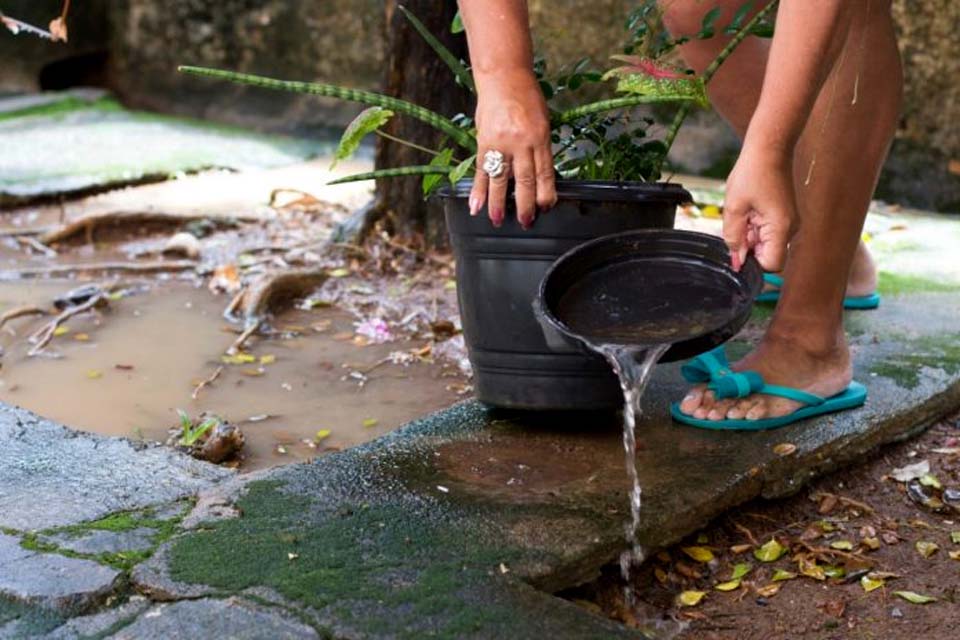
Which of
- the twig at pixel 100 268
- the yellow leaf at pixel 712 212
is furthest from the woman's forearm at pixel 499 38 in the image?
the yellow leaf at pixel 712 212

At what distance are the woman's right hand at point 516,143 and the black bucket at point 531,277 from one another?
49 millimetres

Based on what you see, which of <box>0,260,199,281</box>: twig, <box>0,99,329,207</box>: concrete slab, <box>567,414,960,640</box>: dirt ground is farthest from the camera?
<box>0,99,329,207</box>: concrete slab

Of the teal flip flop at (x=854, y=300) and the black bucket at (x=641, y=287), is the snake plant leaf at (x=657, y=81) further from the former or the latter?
the teal flip flop at (x=854, y=300)

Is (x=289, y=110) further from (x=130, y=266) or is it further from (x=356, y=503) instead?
(x=356, y=503)

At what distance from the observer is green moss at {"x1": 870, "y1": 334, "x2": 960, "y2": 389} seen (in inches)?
108

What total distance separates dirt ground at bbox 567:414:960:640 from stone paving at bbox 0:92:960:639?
0.06 m

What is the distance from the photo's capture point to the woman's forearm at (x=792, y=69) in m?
2.02

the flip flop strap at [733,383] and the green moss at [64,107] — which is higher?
the flip flop strap at [733,383]

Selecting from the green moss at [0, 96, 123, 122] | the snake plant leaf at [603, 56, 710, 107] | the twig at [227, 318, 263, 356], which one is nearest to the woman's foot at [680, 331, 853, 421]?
the snake plant leaf at [603, 56, 710, 107]

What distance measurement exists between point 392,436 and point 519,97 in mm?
672

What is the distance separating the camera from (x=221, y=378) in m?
3.41

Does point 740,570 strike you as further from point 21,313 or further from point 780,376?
point 21,313

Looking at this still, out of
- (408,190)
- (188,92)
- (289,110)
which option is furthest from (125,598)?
(188,92)

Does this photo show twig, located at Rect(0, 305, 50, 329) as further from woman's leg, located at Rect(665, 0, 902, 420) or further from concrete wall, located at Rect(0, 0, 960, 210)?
concrete wall, located at Rect(0, 0, 960, 210)
